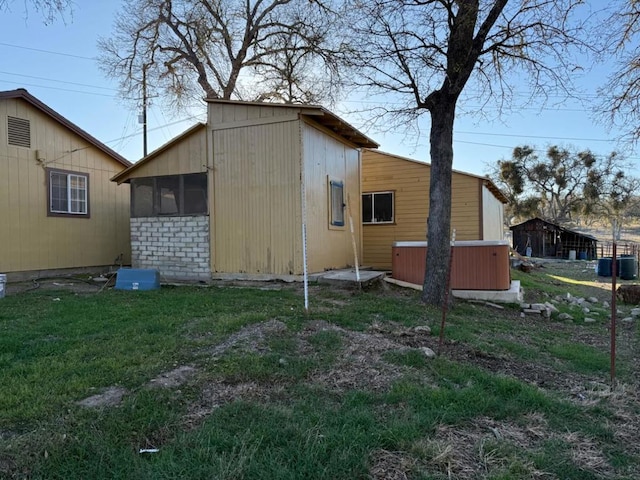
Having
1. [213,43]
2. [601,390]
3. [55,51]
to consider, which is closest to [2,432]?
[601,390]

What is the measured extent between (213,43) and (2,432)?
19.7 m

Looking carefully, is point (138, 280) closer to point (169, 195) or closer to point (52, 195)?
point (169, 195)

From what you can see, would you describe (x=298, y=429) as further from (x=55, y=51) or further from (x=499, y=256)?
(x=55, y=51)

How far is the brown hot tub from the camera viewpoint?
30.3ft

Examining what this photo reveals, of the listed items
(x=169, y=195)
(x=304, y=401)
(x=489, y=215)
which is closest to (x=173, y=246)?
(x=169, y=195)

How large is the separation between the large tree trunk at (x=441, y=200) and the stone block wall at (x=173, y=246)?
5181 millimetres

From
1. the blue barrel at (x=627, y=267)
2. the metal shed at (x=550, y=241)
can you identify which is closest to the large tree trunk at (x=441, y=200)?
the blue barrel at (x=627, y=267)

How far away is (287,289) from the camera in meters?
8.58

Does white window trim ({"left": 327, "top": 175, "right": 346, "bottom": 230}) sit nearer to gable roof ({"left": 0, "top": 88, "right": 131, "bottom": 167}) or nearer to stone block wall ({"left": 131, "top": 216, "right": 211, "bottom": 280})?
stone block wall ({"left": 131, "top": 216, "right": 211, "bottom": 280})

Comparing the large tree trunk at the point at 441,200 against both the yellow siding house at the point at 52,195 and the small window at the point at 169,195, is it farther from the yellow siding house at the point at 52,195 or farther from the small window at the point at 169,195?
the yellow siding house at the point at 52,195

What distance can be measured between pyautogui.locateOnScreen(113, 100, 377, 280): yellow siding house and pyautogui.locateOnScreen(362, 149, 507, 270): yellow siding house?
6.22 feet

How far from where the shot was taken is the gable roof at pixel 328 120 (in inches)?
347

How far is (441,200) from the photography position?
25.2 ft

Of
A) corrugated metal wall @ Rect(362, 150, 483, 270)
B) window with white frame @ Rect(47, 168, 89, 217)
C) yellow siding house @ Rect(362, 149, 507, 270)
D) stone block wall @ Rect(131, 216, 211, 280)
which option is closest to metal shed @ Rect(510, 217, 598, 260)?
yellow siding house @ Rect(362, 149, 507, 270)
